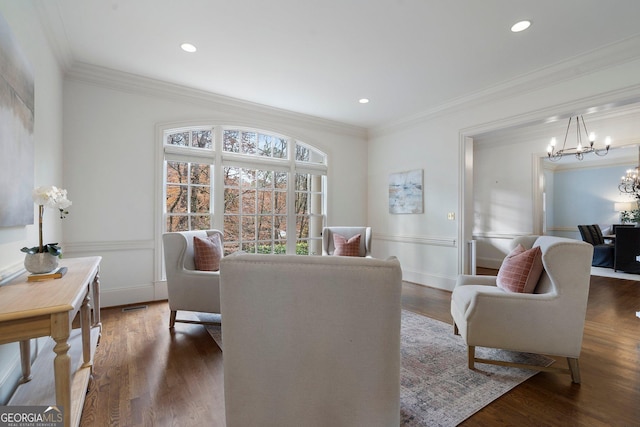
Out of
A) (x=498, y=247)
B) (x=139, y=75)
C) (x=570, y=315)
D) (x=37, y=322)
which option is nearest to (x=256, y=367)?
(x=37, y=322)

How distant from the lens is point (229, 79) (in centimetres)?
345

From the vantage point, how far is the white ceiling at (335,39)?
2240 millimetres

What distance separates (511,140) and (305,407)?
6468 millimetres

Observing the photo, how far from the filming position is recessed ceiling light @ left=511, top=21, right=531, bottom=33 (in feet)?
7.87

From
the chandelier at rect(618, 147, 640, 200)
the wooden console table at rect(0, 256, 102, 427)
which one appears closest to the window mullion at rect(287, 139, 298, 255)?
the wooden console table at rect(0, 256, 102, 427)

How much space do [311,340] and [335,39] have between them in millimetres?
2616

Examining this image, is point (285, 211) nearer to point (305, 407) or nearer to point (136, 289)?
point (136, 289)

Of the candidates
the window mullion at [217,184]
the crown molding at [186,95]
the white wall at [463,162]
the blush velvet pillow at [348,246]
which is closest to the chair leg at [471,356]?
the blush velvet pillow at [348,246]

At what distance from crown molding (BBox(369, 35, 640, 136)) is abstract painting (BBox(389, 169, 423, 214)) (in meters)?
0.97

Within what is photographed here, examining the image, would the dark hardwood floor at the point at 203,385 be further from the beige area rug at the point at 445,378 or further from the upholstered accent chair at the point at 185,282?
the upholstered accent chair at the point at 185,282

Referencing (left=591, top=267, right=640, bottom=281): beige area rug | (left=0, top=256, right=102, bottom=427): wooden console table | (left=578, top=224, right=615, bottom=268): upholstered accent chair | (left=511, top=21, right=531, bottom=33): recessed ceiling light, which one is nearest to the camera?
(left=0, top=256, right=102, bottom=427): wooden console table

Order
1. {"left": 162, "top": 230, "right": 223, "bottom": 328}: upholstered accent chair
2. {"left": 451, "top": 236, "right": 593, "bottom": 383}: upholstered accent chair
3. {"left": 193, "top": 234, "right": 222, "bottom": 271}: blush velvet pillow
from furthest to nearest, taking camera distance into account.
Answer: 1. {"left": 193, "top": 234, "right": 222, "bottom": 271}: blush velvet pillow
2. {"left": 162, "top": 230, "right": 223, "bottom": 328}: upholstered accent chair
3. {"left": 451, "top": 236, "right": 593, "bottom": 383}: upholstered accent chair

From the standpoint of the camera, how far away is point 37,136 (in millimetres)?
2217

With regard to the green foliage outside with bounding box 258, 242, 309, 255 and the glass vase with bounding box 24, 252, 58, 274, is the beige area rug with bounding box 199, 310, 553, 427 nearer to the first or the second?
the glass vase with bounding box 24, 252, 58, 274
